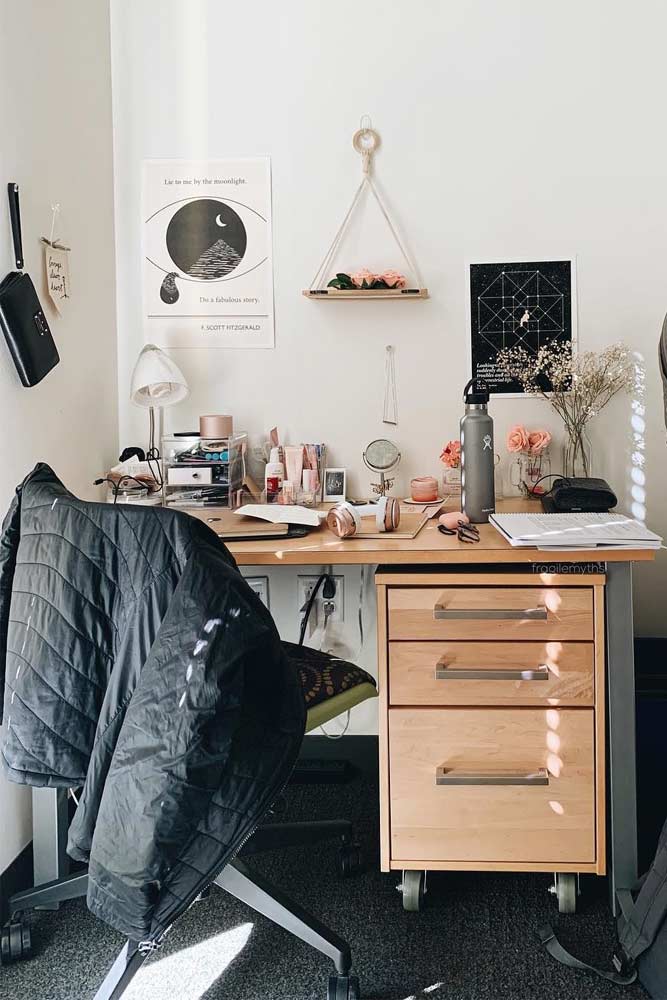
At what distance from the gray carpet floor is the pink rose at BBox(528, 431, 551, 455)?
1.05 meters

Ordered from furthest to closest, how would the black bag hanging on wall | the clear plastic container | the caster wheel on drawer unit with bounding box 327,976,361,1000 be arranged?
the clear plastic container, the black bag hanging on wall, the caster wheel on drawer unit with bounding box 327,976,361,1000

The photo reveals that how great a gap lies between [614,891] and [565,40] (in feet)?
6.85

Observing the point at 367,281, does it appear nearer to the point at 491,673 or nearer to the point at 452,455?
the point at 452,455

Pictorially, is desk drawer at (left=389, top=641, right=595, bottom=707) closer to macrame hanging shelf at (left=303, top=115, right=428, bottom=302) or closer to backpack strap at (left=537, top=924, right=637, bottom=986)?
backpack strap at (left=537, top=924, right=637, bottom=986)

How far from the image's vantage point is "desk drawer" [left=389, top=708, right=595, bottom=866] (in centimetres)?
191

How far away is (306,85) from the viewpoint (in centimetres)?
255

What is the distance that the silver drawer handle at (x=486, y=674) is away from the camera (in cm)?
191

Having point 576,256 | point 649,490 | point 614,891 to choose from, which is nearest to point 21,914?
point 614,891

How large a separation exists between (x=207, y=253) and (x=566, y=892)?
1846 mm

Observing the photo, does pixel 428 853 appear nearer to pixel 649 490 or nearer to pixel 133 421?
pixel 649 490

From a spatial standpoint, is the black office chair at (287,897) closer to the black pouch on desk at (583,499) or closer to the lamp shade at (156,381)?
the black pouch on desk at (583,499)

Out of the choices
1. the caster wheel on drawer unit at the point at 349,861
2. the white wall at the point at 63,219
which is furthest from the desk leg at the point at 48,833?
the caster wheel on drawer unit at the point at 349,861

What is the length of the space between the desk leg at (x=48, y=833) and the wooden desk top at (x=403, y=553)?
0.65m

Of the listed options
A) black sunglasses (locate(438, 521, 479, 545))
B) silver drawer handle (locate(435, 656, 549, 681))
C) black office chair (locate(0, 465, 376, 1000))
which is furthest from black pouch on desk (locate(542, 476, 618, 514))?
black office chair (locate(0, 465, 376, 1000))
